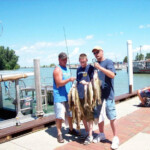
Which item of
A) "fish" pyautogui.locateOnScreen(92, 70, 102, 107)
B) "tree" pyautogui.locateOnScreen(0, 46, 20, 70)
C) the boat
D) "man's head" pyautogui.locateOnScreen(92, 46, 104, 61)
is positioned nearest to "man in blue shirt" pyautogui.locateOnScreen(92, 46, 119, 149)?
"man's head" pyautogui.locateOnScreen(92, 46, 104, 61)

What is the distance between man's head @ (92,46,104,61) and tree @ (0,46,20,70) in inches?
3245

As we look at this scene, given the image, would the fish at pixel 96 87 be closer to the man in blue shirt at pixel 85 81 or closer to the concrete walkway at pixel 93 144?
the man in blue shirt at pixel 85 81

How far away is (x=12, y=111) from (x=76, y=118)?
5.40m

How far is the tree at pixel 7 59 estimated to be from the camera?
82119 millimetres

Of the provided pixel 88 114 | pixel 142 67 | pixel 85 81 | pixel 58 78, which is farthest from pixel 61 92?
pixel 142 67

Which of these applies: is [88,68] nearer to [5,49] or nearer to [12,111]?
[12,111]

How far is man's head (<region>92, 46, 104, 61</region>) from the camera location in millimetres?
3904

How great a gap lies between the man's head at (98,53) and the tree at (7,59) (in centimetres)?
8243

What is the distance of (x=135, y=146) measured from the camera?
155 inches

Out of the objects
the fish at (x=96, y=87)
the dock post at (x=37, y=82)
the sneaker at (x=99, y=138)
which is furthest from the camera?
the dock post at (x=37, y=82)

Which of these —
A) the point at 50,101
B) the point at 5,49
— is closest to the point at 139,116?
the point at 50,101

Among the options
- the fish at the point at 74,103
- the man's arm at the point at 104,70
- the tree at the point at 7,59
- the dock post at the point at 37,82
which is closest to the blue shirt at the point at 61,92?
the fish at the point at 74,103

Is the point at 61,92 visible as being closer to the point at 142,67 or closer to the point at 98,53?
the point at 98,53

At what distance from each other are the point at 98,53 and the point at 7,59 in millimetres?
85706
